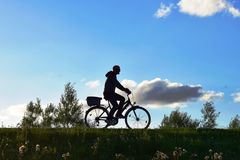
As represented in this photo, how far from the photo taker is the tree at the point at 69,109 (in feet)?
221

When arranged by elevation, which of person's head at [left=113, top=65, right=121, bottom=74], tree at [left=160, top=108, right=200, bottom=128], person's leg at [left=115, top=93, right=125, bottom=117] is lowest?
person's leg at [left=115, top=93, right=125, bottom=117]

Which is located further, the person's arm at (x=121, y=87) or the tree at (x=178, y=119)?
the tree at (x=178, y=119)

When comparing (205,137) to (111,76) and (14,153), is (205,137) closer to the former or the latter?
(111,76)

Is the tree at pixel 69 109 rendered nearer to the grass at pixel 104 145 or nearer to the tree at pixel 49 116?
the tree at pixel 49 116

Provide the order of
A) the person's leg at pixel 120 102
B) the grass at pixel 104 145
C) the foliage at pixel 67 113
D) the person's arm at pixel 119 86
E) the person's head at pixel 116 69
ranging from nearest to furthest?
the grass at pixel 104 145 < the person's head at pixel 116 69 < the person's arm at pixel 119 86 < the person's leg at pixel 120 102 < the foliage at pixel 67 113

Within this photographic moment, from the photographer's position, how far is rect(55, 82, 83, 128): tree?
221 ft

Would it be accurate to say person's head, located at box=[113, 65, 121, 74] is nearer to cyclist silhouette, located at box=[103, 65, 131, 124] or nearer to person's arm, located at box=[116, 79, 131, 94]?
cyclist silhouette, located at box=[103, 65, 131, 124]

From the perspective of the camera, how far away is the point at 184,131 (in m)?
21.0

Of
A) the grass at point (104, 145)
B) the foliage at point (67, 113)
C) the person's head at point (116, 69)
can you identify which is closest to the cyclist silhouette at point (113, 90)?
the person's head at point (116, 69)

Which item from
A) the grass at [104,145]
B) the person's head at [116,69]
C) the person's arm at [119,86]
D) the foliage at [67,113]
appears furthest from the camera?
the foliage at [67,113]

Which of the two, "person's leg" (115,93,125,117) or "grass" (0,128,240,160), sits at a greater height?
"person's leg" (115,93,125,117)

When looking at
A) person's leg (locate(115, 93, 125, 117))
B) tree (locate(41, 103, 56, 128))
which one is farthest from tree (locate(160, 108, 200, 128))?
person's leg (locate(115, 93, 125, 117))

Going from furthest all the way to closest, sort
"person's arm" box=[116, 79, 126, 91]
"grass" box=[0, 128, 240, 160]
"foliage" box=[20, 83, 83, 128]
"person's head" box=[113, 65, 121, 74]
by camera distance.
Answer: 1. "foliage" box=[20, 83, 83, 128]
2. "person's arm" box=[116, 79, 126, 91]
3. "person's head" box=[113, 65, 121, 74]
4. "grass" box=[0, 128, 240, 160]

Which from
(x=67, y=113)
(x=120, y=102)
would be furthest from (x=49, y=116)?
(x=120, y=102)
